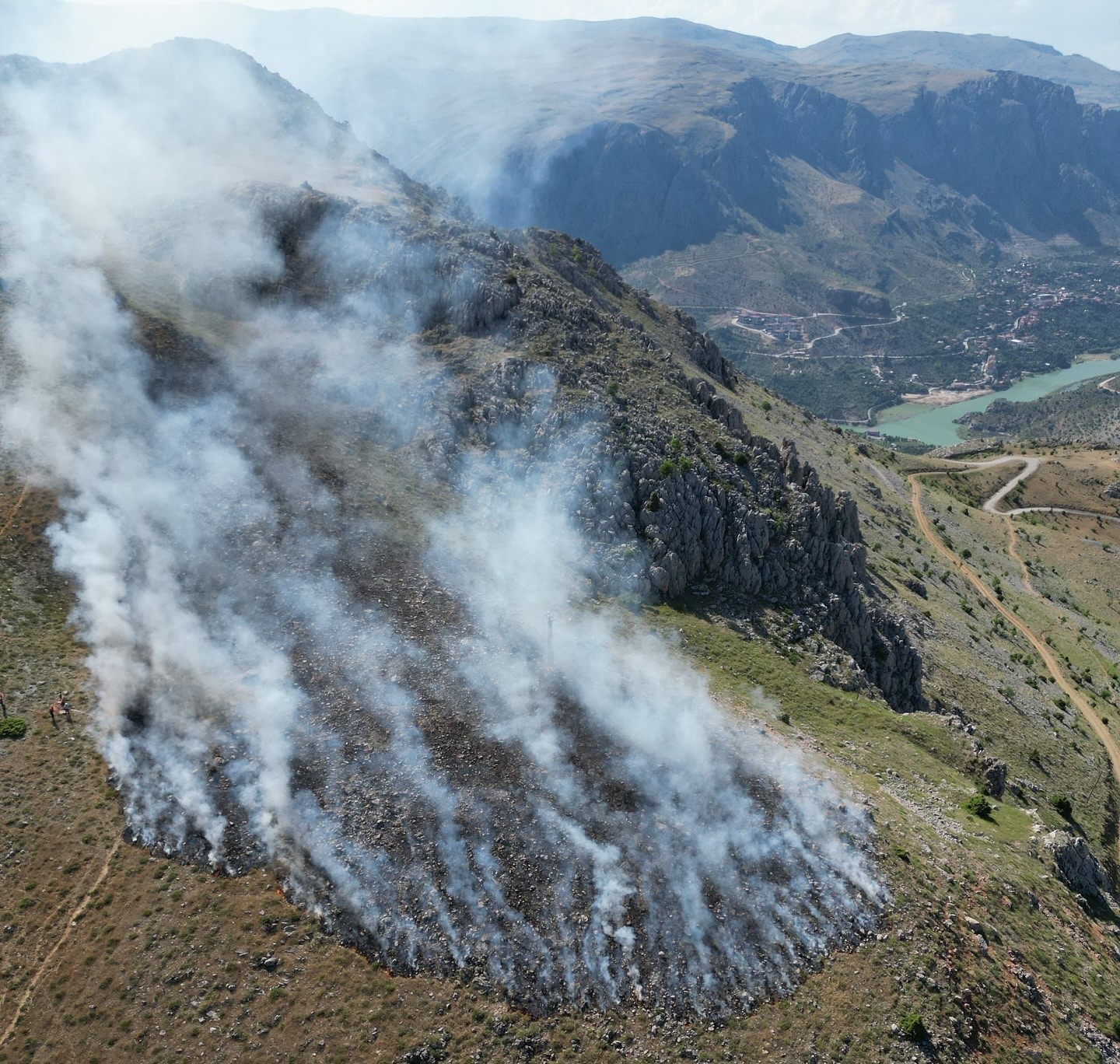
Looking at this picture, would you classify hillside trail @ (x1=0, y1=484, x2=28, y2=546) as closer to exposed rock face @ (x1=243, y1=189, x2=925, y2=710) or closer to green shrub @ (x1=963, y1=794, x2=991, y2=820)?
exposed rock face @ (x1=243, y1=189, x2=925, y2=710)

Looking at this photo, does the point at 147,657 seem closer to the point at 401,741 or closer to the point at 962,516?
the point at 401,741

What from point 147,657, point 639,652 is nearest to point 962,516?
point 639,652

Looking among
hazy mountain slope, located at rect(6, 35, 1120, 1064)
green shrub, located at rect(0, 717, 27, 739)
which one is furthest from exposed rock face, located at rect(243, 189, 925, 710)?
green shrub, located at rect(0, 717, 27, 739)

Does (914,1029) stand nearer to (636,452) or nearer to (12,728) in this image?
(636,452)

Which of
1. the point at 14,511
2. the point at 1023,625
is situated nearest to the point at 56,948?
the point at 14,511

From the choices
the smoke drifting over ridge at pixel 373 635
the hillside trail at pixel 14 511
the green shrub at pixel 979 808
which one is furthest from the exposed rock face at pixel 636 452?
the hillside trail at pixel 14 511

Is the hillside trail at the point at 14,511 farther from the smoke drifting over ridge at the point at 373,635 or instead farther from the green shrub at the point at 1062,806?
the green shrub at the point at 1062,806
